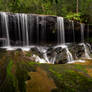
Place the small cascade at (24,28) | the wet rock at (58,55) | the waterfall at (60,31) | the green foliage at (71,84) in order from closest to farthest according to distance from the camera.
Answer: the green foliage at (71,84)
the wet rock at (58,55)
the small cascade at (24,28)
the waterfall at (60,31)

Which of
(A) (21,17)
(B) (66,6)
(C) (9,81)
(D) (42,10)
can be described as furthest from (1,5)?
(C) (9,81)

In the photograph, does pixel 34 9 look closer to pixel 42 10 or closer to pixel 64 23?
pixel 42 10

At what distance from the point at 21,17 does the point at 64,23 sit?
503cm

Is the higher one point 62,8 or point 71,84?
point 62,8

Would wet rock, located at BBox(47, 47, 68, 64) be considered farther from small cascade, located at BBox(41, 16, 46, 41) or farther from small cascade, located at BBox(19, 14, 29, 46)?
small cascade, located at BBox(19, 14, 29, 46)

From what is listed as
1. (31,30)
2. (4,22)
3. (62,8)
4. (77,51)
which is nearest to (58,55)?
(77,51)

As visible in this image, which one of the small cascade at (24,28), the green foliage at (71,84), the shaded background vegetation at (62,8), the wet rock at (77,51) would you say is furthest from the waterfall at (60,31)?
the green foliage at (71,84)

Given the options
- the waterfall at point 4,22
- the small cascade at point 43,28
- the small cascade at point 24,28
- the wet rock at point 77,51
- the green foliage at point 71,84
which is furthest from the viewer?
the small cascade at point 43,28

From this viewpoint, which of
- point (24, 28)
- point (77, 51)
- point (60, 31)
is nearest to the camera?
point (77, 51)

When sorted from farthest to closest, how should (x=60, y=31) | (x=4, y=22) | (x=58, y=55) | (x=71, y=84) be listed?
A: (x=60, y=31), (x=4, y=22), (x=58, y=55), (x=71, y=84)

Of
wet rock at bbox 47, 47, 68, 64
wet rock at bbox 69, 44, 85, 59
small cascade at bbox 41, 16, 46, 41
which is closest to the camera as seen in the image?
wet rock at bbox 47, 47, 68, 64

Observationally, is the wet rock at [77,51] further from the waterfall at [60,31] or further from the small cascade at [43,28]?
the small cascade at [43,28]

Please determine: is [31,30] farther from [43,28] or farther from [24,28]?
[43,28]

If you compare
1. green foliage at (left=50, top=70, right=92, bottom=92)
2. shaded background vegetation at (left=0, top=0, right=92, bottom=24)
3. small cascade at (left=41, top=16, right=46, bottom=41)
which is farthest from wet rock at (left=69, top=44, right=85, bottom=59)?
green foliage at (left=50, top=70, right=92, bottom=92)
